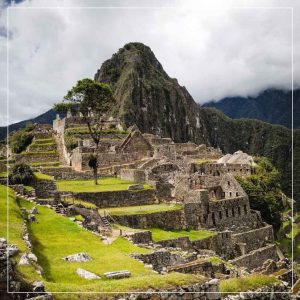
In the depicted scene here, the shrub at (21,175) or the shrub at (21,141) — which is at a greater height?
the shrub at (21,141)

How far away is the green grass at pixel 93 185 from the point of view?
105 ft

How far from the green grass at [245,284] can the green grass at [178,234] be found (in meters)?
13.2

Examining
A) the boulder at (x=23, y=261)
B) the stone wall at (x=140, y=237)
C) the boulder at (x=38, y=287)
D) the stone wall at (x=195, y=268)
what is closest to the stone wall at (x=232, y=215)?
the stone wall at (x=140, y=237)

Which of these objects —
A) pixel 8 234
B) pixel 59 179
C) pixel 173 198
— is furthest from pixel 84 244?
pixel 59 179

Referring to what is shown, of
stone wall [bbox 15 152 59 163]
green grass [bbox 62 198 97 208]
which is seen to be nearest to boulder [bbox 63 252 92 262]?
green grass [bbox 62 198 97 208]

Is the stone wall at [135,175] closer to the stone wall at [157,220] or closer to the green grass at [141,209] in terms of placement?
the green grass at [141,209]

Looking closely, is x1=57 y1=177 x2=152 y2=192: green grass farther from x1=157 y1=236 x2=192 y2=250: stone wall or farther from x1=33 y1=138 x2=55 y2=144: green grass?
x1=33 y1=138 x2=55 y2=144: green grass

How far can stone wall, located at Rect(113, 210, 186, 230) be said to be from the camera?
27.4 meters

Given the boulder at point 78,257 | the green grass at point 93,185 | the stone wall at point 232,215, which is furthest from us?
the stone wall at point 232,215

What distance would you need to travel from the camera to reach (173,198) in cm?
3475

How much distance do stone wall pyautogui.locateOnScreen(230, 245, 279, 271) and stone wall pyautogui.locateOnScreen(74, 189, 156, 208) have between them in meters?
7.86

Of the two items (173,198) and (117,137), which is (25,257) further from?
(117,137)

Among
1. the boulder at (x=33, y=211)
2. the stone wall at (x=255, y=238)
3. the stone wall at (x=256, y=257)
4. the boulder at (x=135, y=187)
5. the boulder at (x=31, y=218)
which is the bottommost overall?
the stone wall at (x=256, y=257)

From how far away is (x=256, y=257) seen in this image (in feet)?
99.1
